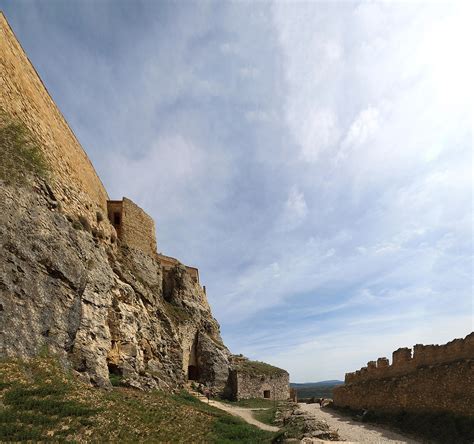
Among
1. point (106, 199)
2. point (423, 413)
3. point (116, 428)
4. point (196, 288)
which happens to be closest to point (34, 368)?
point (116, 428)

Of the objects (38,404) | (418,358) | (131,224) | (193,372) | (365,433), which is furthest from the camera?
(193,372)

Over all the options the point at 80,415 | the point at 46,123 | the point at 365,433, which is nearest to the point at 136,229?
the point at 46,123

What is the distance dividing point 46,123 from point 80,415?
44.6 feet

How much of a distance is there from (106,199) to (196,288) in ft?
40.7

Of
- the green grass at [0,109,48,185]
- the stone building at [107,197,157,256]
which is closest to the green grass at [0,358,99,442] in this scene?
the green grass at [0,109,48,185]

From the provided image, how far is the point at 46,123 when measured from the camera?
1730 cm

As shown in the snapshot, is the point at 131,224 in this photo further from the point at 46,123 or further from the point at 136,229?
the point at 46,123

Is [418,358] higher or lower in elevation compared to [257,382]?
higher

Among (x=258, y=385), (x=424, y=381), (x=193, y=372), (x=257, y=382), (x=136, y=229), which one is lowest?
(x=424, y=381)

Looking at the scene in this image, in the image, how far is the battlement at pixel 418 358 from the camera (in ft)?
46.3

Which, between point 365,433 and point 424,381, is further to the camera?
point 424,381

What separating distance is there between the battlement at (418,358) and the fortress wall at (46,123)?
55.3ft

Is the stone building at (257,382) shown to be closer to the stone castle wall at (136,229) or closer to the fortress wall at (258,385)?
the fortress wall at (258,385)

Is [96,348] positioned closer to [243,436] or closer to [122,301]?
[122,301]
